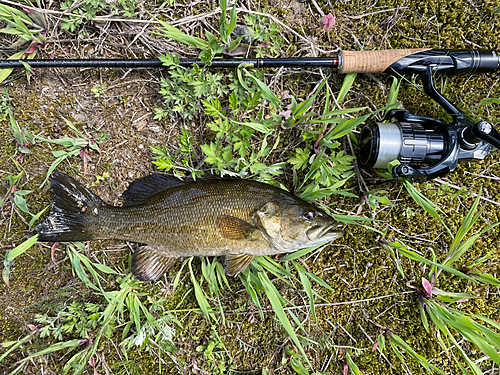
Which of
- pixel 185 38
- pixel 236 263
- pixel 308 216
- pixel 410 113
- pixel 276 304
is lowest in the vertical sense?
pixel 276 304

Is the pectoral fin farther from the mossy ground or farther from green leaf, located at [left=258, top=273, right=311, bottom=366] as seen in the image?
the mossy ground

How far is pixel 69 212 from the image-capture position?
269 centimetres

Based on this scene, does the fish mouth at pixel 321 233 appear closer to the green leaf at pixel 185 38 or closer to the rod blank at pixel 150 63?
the rod blank at pixel 150 63

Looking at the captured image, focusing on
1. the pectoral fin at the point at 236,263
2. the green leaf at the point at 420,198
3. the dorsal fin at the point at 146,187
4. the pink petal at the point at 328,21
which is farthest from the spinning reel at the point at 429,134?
the dorsal fin at the point at 146,187

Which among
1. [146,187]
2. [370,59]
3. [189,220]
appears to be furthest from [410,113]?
[146,187]

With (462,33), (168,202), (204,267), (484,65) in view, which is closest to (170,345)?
(204,267)

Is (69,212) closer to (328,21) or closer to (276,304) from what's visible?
(276,304)

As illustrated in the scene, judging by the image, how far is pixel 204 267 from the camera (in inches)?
111

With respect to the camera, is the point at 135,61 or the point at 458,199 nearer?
the point at 135,61

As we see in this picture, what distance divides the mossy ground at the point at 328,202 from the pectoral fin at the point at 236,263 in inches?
16.4

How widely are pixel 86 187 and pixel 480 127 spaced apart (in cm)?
346

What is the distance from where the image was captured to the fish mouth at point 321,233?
8.13ft

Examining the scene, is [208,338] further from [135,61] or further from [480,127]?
[480,127]

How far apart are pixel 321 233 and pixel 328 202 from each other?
55 centimetres
